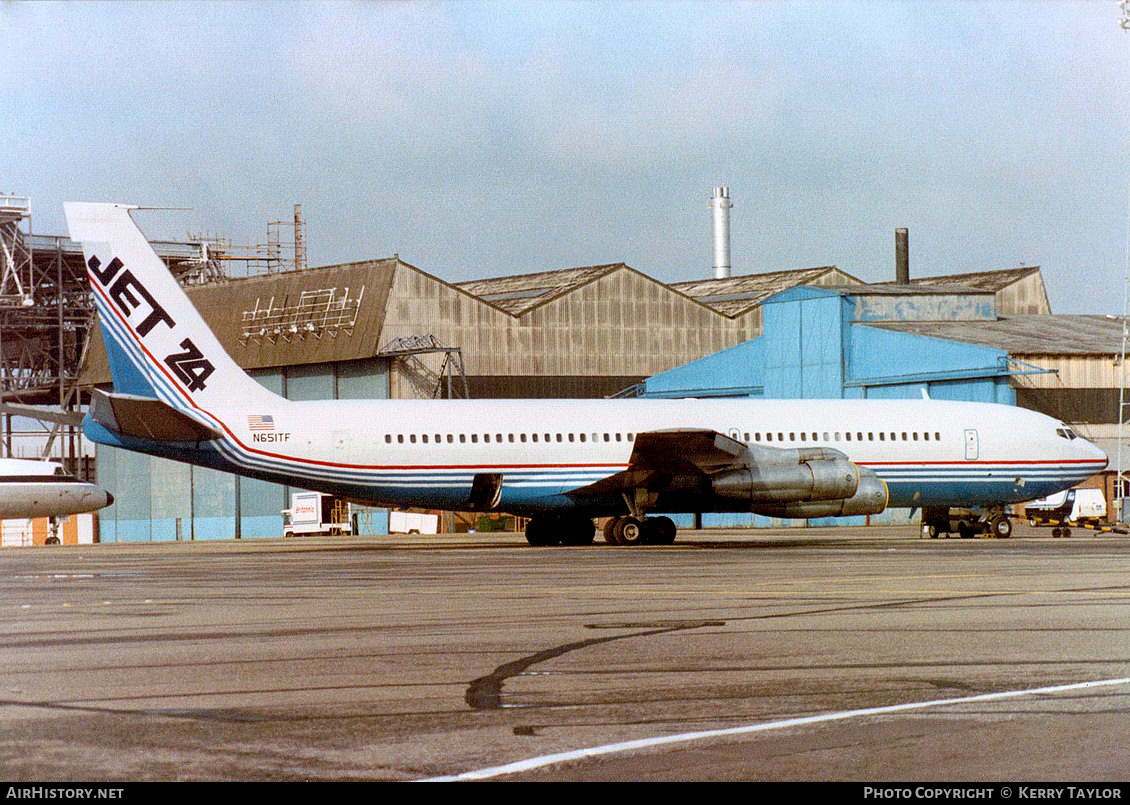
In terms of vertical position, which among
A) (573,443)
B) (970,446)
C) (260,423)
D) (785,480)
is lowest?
(785,480)

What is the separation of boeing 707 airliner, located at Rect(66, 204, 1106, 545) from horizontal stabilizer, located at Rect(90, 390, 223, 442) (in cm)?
3

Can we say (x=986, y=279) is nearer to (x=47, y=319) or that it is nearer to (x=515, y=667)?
(x=47, y=319)

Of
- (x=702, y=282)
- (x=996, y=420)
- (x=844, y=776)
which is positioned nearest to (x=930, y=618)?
(x=844, y=776)

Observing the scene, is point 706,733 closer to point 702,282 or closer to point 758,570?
point 758,570

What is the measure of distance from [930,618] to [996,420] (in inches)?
1021

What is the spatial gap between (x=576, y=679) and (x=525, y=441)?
81.5ft

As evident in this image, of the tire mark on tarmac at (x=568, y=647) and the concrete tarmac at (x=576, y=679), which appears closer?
the concrete tarmac at (x=576, y=679)

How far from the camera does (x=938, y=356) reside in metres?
55.0

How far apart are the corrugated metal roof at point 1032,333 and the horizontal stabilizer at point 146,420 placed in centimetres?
3274

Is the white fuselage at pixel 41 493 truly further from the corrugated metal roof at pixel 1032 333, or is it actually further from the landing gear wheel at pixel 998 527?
the corrugated metal roof at pixel 1032 333

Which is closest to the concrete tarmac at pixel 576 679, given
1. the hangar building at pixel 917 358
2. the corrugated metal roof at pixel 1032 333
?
the hangar building at pixel 917 358

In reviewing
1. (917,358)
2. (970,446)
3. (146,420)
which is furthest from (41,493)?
(917,358)

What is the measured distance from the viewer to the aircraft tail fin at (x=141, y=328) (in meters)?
33.6

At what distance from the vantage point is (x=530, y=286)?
257 ft
